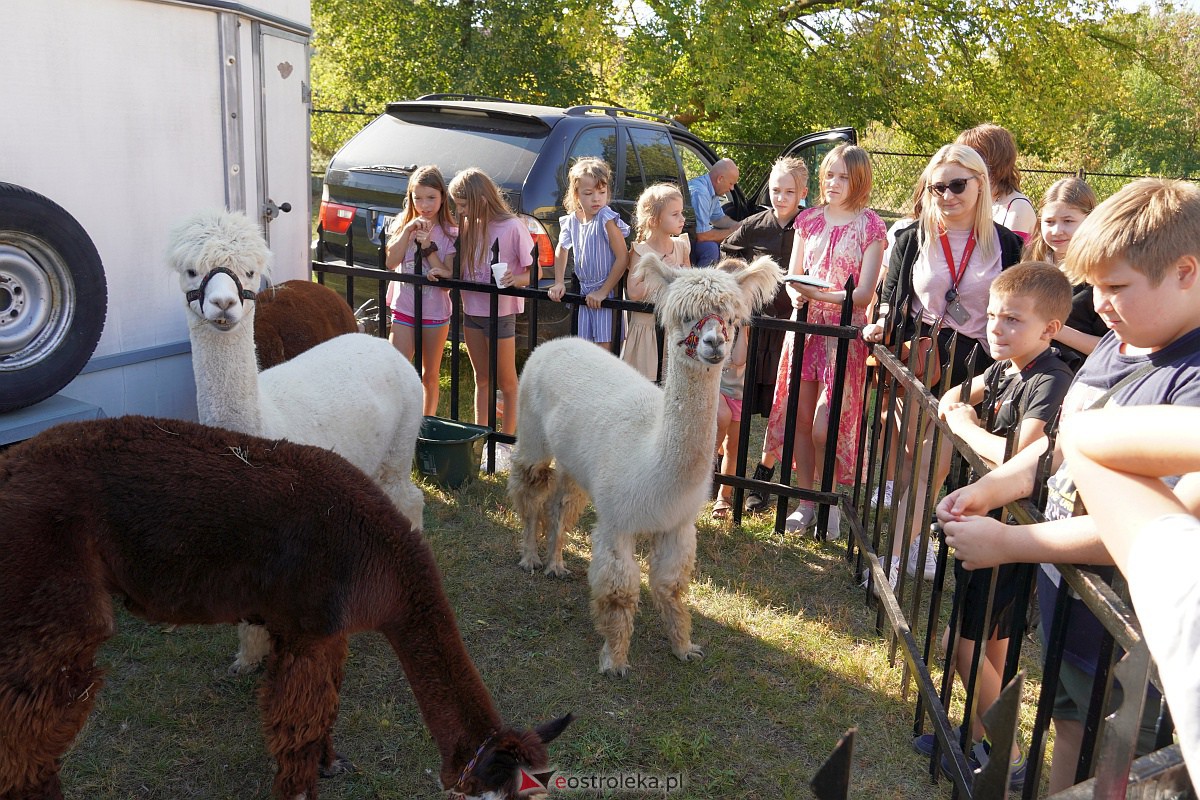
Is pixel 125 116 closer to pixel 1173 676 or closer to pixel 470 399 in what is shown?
Result: pixel 470 399

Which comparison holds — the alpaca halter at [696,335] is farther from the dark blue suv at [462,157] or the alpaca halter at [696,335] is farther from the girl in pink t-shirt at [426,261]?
the dark blue suv at [462,157]

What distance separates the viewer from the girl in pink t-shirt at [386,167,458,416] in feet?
18.4

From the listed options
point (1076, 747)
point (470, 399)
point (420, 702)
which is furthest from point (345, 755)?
point (470, 399)

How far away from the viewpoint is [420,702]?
98.8 inches

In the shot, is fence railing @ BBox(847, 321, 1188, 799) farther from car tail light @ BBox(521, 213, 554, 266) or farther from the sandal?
car tail light @ BBox(521, 213, 554, 266)

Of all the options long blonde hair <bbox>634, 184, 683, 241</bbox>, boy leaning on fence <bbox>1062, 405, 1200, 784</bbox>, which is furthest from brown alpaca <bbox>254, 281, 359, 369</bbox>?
boy leaning on fence <bbox>1062, 405, 1200, 784</bbox>

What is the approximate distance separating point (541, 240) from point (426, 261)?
89 centimetres

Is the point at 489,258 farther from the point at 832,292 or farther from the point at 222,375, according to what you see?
the point at 222,375

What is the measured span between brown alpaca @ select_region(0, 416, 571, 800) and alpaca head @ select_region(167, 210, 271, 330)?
0.62 metres

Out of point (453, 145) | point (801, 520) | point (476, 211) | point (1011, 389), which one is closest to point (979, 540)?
point (1011, 389)

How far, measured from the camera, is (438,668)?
8.19 feet

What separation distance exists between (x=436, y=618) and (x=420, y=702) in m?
0.25

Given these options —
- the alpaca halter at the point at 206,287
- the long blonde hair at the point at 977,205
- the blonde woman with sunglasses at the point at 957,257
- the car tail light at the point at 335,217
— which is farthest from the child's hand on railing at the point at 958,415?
the car tail light at the point at 335,217

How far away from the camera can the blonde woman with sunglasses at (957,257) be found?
403 centimetres
